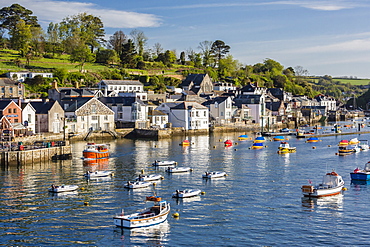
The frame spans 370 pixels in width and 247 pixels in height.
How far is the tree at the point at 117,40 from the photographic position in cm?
18102

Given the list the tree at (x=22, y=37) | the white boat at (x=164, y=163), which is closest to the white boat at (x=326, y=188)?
the white boat at (x=164, y=163)

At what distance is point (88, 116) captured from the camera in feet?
314

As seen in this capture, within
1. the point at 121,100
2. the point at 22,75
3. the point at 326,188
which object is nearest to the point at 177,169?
the point at 326,188

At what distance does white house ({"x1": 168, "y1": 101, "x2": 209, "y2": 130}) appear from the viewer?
106 metres

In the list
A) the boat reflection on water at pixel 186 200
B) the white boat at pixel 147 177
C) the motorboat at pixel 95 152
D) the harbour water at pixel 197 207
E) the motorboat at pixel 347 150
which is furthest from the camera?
the motorboat at pixel 347 150

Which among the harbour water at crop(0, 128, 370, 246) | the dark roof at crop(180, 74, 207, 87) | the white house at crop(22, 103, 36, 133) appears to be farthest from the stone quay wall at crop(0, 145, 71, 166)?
the dark roof at crop(180, 74, 207, 87)

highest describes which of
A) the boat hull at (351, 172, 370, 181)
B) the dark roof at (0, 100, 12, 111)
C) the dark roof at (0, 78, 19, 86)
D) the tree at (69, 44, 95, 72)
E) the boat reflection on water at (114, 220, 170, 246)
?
the tree at (69, 44, 95, 72)

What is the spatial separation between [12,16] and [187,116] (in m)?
85.2

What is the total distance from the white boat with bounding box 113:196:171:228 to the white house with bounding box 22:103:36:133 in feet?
177

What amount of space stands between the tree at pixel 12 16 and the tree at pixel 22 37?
33.8 feet

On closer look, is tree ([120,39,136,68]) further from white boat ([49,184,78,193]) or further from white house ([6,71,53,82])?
white boat ([49,184,78,193])

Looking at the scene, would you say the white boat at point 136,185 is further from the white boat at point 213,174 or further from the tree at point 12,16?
the tree at point 12,16

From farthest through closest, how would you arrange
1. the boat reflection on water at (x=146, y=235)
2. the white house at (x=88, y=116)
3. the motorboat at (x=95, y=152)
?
the white house at (x=88, y=116), the motorboat at (x=95, y=152), the boat reflection on water at (x=146, y=235)

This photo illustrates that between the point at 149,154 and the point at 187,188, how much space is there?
2569cm
